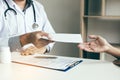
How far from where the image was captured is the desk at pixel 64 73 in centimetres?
116

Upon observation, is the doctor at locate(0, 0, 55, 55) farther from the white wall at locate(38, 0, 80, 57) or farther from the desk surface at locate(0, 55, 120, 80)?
the white wall at locate(38, 0, 80, 57)

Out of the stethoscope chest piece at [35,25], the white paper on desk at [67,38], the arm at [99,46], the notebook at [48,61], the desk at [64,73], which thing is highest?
the stethoscope chest piece at [35,25]

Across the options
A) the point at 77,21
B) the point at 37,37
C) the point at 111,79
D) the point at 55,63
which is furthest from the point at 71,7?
the point at 111,79

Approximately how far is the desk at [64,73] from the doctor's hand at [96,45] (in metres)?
0.12

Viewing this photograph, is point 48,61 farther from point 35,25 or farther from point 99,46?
point 35,25

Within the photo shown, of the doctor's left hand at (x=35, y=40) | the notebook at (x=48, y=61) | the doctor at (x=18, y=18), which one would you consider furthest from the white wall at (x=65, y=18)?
the notebook at (x=48, y=61)

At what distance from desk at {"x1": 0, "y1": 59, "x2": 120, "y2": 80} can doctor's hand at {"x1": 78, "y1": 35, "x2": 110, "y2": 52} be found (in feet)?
0.39

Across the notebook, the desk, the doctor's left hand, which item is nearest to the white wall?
the doctor's left hand

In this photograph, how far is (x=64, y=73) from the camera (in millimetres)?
1228

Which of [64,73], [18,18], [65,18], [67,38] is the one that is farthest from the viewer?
[65,18]

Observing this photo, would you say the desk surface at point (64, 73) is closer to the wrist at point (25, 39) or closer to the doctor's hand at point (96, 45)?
the doctor's hand at point (96, 45)

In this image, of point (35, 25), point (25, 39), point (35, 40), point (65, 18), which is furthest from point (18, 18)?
point (65, 18)

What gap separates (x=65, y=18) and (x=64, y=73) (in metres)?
2.20

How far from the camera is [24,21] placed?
2111 mm
